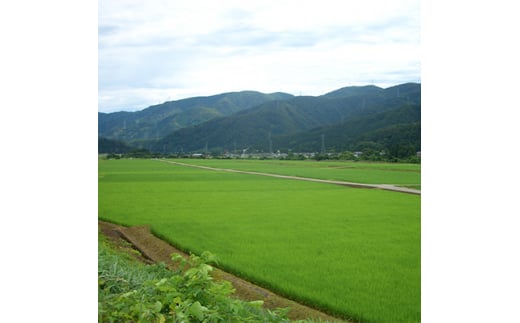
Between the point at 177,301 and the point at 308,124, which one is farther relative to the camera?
the point at 308,124

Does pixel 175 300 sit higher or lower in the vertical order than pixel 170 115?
lower

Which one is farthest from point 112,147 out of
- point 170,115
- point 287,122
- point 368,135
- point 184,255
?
point 368,135

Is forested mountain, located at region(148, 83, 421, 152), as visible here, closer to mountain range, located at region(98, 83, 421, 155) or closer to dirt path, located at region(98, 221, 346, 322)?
mountain range, located at region(98, 83, 421, 155)

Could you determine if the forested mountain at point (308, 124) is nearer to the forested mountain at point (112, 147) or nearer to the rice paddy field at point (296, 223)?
the rice paddy field at point (296, 223)

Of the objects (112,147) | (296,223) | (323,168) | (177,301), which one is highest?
(112,147)

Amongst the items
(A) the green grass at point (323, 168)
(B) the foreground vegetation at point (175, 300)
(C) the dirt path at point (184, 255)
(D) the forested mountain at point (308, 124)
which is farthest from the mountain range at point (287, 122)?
(B) the foreground vegetation at point (175, 300)

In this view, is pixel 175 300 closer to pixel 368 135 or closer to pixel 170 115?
pixel 170 115
